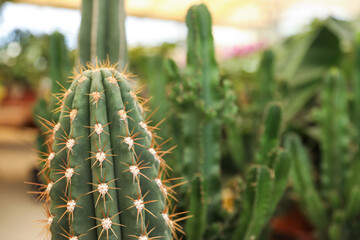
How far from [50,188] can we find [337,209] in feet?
2.83

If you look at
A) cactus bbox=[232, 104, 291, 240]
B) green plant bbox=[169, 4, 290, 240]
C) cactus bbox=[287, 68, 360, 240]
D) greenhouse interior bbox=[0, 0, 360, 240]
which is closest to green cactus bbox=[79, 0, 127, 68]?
greenhouse interior bbox=[0, 0, 360, 240]

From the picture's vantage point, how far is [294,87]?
1411 millimetres

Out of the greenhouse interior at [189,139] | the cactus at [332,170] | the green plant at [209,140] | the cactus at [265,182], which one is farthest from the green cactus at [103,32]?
the cactus at [332,170]

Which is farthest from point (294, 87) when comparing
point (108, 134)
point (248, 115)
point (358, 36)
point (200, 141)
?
point (108, 134)

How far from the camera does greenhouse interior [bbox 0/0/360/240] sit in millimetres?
454

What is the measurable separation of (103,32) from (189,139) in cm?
31

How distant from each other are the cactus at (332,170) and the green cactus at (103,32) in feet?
1.80

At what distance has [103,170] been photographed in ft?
1.44

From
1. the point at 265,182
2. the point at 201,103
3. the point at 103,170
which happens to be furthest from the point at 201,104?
the point at 103,170

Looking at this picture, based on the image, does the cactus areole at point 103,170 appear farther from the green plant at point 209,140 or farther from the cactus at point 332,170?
the cactus at point 332,170

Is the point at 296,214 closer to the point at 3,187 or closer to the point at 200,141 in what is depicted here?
the point at 200,141

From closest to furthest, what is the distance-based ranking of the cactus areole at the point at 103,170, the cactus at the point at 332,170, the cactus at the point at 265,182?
the cactus areole at the point at 103,170 → the cactus at the point at 265,182 → the cactus at the point at 332,170

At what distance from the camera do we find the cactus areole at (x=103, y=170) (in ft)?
1.45

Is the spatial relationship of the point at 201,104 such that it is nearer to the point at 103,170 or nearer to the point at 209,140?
the point at 209,140
